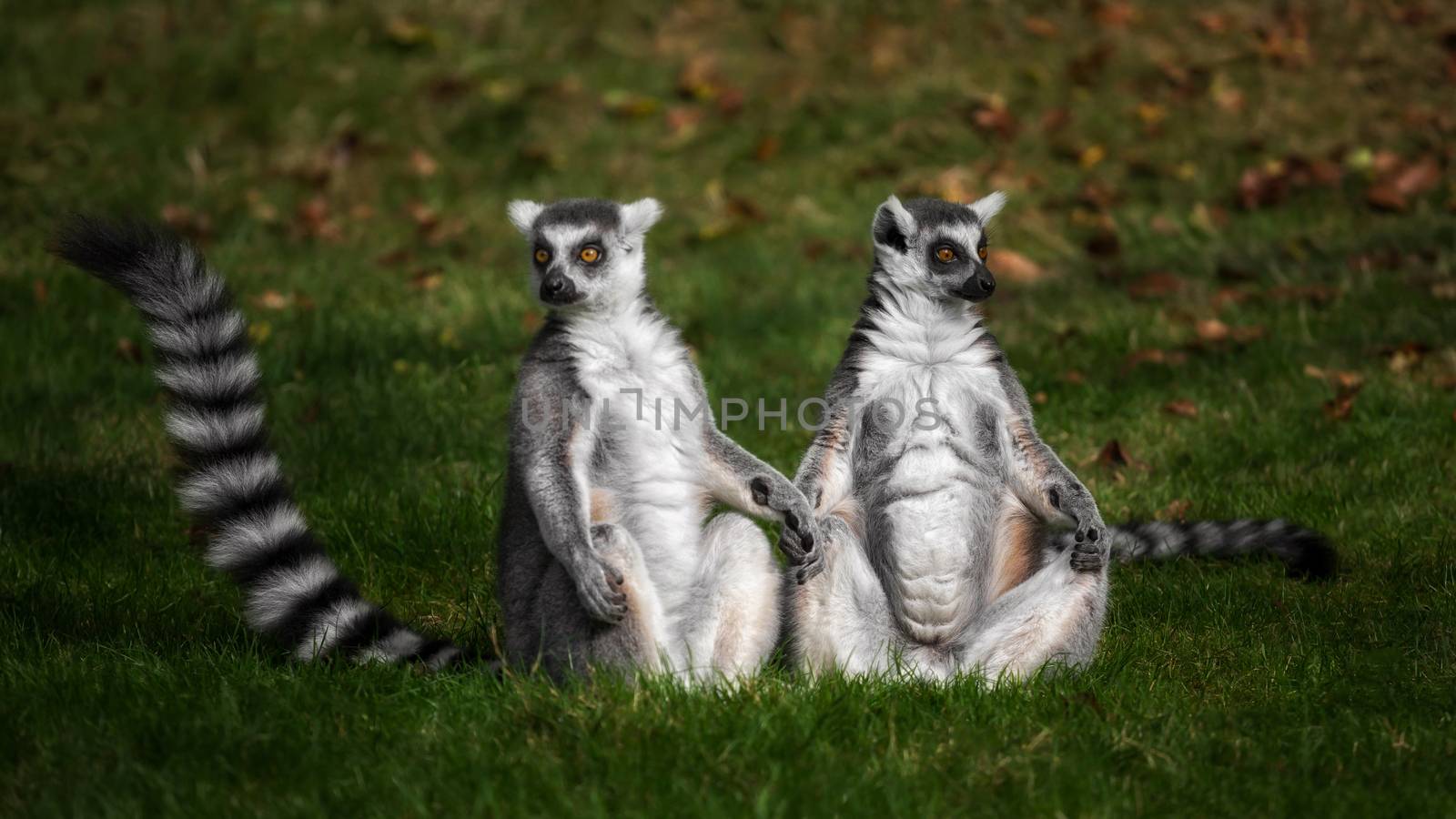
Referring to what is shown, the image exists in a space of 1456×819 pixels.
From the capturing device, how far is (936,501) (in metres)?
4.46

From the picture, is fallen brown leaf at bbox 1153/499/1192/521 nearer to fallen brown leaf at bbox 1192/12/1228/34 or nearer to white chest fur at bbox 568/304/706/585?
white chest fur at bbox 568/304/706/585

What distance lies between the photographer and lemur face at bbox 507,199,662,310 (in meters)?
4.41

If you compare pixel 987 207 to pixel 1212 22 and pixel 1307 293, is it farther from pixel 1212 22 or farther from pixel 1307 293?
pixel 1212 22

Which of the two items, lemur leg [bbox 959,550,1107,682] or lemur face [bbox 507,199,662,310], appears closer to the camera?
lemur leg [bbox 959,550,1107,682]

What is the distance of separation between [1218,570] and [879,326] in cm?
164

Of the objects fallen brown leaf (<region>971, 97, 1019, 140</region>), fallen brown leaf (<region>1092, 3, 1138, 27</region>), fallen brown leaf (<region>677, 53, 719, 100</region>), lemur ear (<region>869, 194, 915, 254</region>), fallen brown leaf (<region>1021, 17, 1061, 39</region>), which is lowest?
Answer: fallen brown leaf (<region>971, 97, 1019, 140</region>)

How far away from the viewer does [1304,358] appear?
7.14 meters

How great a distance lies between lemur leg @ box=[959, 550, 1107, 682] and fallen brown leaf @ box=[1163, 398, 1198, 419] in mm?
2640

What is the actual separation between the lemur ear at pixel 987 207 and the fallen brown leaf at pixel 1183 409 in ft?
6.91

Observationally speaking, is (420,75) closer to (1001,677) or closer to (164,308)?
(164,308)

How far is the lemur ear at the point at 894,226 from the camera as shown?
4.75 m

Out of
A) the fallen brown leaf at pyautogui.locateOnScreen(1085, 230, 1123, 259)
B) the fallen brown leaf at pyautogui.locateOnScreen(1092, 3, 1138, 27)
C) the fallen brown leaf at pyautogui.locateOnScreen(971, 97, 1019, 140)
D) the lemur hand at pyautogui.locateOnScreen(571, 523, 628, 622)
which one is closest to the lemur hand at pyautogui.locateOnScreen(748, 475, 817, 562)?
the lemur hand at pyautogui.locateOnScreen(571, 523, 628, 622)

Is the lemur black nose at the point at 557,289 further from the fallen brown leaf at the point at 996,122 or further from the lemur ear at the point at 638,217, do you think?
the fallen brown leaf at the point at 996,122

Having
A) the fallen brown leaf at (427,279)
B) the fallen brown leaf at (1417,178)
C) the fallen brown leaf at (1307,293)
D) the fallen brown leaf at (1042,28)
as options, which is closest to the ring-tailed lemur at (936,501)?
the fallen brown leaf at (1307,293)
